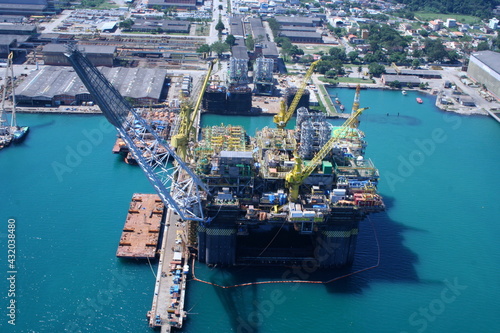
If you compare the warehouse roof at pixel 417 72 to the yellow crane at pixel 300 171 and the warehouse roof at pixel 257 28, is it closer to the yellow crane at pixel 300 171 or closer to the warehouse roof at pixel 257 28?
the warehouse roof at pixel 257 28

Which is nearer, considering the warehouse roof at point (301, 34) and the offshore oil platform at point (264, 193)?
the offshore oil platform at point (264, 193)

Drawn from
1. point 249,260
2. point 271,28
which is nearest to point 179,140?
point 249,260

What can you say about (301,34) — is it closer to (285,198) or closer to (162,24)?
(162,24)

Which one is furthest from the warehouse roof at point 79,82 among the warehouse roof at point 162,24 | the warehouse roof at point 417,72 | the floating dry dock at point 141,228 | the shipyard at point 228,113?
the warehouse roof at point 417,72

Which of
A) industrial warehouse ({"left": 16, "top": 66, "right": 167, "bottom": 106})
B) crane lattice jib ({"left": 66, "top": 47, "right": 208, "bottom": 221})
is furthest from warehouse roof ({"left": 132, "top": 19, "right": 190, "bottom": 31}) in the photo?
crane lattice jib ({"left": 66, "top": 47, "right": 208, "bottom": 221})

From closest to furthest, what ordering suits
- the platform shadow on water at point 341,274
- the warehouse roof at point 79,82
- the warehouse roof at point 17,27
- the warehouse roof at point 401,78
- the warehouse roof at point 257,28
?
the platform shadow on water at point 341,274
the warehouse roof at point 79,82
the warehouse roof at point 401,78
the warehouse roof at point 17,27
the warehouse roof at point 257,28
